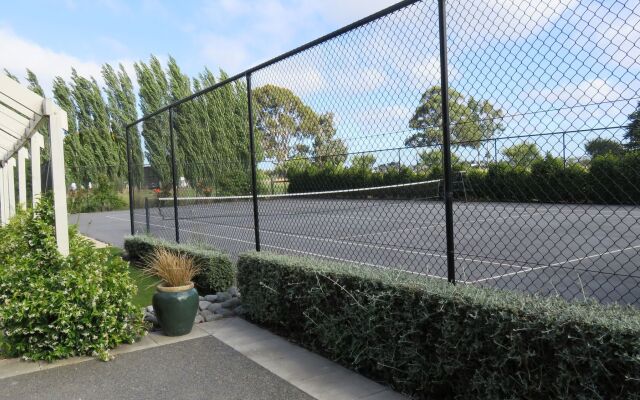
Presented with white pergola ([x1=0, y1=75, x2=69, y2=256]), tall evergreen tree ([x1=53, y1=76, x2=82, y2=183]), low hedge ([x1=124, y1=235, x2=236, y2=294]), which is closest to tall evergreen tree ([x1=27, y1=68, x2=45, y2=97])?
tall evergreen tree ([x1=53, y1=76, x2=82, y2=183])

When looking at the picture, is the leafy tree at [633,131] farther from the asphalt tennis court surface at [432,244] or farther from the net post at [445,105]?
the asphalt tennis court surface at [432,244]

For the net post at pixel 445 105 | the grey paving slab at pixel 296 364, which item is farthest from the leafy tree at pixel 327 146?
the grey paving slab at pixel 296 364

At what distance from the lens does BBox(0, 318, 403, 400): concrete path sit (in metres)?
3.84

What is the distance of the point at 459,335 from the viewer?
10.4ft

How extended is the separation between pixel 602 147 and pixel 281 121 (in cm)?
401

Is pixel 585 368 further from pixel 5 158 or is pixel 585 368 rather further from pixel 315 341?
pixel 5 158

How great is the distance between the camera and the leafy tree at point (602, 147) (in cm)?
284

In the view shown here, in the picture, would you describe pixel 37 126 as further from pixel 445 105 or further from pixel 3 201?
pixel 445 105

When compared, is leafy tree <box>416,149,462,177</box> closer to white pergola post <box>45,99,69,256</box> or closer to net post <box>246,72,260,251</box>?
net post <box>246,72,260,251</box>

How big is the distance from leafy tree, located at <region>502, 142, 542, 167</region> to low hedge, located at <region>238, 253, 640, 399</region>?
925 mm

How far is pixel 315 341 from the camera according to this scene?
471cm

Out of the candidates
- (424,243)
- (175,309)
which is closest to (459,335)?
(175,309)

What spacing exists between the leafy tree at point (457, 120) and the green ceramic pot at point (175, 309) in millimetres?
2865

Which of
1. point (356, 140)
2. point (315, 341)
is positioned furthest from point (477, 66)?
point (315, 341)
